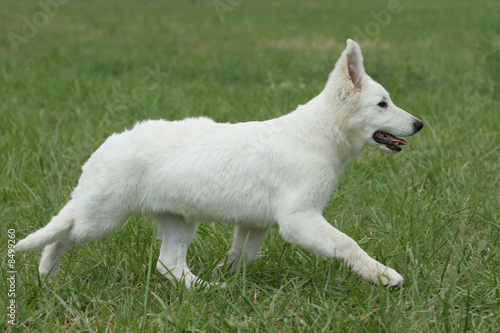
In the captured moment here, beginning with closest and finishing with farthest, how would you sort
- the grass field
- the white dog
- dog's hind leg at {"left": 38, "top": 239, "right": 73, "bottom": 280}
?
the grass field < the white dog < dog's hind leg at {"left": 38, "top": 239, "right": 73, "bottom": 280}

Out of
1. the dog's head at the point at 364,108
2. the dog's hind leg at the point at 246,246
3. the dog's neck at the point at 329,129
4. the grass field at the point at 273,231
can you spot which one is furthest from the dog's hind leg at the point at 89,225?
the dog's head at the point at 364,108

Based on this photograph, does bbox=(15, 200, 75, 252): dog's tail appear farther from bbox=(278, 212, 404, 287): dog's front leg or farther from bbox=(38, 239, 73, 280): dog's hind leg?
bbox=(278, 212, 404, 287): dog's front leg

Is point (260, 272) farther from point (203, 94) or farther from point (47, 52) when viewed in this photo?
point (47, 52)

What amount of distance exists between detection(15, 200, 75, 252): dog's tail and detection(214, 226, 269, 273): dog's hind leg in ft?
2.95

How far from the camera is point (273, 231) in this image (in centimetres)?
431

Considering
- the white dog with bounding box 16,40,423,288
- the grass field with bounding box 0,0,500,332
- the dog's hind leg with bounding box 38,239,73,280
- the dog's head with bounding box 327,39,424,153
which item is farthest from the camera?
the dog's hind leg with bounding box 38,239,73,280

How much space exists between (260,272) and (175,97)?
4.55m

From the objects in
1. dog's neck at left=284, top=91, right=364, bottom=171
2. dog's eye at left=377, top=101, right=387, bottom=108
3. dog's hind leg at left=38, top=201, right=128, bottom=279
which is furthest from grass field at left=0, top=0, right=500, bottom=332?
dog's eye at left=377, top=101, right=387, bottom=108

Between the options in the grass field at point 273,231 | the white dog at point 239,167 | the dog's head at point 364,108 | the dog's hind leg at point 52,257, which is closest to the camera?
the grass field at point 273,231

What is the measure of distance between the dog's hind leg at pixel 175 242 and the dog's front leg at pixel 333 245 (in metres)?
0.71

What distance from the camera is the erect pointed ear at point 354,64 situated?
353 centimetres

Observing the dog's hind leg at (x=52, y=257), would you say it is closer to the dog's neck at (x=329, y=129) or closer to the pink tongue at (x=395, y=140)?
the dog's neck at (x=329, y=129)

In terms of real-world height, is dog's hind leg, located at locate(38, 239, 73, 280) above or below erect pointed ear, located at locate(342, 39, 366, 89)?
below

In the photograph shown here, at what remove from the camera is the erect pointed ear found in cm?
353
